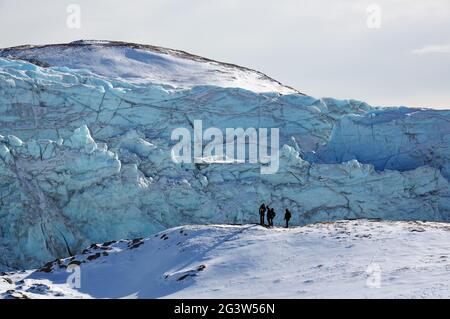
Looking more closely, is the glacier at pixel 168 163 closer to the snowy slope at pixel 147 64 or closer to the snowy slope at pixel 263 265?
the snowy slope at pixel 147 64

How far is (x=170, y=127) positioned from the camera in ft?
128

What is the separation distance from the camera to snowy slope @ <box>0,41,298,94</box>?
45406 millimetres

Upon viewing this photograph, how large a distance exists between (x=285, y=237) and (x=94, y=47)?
29.9m

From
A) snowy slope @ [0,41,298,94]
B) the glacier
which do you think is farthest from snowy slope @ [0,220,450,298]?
snowy slope @ [0,41,298,94]

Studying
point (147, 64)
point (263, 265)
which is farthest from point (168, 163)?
point (147, 64)

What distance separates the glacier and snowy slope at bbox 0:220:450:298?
648 cm

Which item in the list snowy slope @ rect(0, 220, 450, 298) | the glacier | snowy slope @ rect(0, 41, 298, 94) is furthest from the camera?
snowy slope @ rect(0, 41, 298, 94)

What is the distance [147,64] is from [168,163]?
14.5m

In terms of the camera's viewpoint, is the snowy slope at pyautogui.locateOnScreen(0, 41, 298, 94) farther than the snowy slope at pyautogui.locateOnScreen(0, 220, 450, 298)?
Yes

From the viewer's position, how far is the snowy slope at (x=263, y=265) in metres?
19.6

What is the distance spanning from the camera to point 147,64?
48656 mm

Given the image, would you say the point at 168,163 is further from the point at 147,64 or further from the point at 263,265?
the point at 147,64

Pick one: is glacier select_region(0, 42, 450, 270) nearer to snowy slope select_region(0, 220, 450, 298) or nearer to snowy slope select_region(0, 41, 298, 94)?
snowy slope select_region(0, 41, 298, 94)

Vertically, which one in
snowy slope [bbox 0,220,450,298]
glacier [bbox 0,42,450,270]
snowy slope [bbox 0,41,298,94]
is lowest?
snowy slope [bbox 0,220,450,298]
